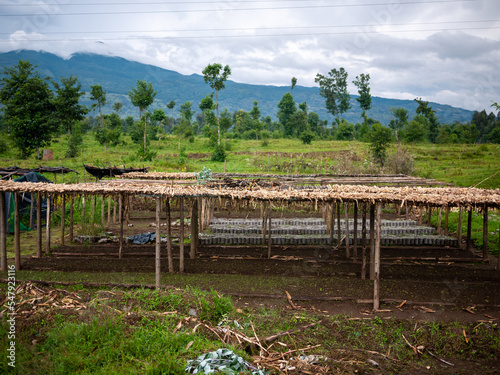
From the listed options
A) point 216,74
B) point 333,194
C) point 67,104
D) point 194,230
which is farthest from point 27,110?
point 333,194

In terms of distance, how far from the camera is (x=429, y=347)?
5922 millimetres

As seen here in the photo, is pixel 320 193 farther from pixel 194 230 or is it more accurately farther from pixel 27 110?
pixel 27 110

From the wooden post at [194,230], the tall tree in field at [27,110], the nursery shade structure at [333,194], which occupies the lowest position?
the wooden post at [194,230]

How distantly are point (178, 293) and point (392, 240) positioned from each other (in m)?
8.22

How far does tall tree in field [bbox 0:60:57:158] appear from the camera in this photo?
1163 inches

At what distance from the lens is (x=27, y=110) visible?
3064 centimetres

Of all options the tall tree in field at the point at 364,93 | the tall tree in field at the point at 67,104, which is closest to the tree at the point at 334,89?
the tall tree in field at the point at 364,93

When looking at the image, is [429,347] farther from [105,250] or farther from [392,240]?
[105,250]

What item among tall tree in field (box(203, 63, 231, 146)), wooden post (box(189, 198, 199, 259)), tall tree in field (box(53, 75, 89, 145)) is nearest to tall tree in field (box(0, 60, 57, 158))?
tall tree in field (box(53, 75, 89, 145))

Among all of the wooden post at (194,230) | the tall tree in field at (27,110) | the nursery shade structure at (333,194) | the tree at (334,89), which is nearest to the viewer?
the nursery shade structure at (333,194)

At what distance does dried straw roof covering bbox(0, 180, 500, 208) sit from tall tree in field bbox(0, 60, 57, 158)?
23.8m

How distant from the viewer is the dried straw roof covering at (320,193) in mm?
7652

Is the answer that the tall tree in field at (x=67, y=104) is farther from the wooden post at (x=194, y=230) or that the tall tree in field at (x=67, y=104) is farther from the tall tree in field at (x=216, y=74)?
the wooden post at (x=194, y=230)

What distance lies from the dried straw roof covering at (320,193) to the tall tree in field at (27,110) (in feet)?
78.2
